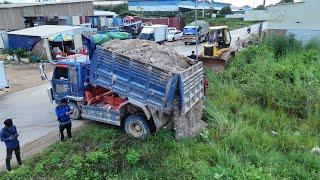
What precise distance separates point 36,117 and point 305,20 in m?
19.8

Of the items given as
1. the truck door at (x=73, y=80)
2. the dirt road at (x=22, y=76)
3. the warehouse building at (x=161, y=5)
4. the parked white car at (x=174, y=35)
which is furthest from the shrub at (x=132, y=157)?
the warehouse building at (x=161, y=5)

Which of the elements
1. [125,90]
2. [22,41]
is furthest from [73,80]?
[22,41]

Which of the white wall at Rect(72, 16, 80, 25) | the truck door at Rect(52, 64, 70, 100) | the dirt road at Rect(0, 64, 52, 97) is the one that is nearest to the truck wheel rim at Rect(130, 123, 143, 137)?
the truck door at Rect(52, 64, 70, 100)

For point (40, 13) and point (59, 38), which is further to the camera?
point (40, 13)

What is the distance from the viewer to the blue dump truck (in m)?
9.51

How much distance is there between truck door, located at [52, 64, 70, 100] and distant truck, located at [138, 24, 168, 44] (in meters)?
20.1

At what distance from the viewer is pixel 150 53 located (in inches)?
419

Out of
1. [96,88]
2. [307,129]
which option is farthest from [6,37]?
[307,129]

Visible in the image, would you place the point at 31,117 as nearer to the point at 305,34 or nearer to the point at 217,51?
the point at 217,51

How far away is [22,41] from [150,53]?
19.7 meters

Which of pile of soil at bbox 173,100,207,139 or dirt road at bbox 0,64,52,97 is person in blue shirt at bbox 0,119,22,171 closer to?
pile of soil at bbox 173,100,207,139

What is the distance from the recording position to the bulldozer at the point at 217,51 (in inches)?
722

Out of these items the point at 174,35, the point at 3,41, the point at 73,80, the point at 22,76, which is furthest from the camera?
the point at 174,35

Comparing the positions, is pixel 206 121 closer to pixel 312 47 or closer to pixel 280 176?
pixel 280 176
